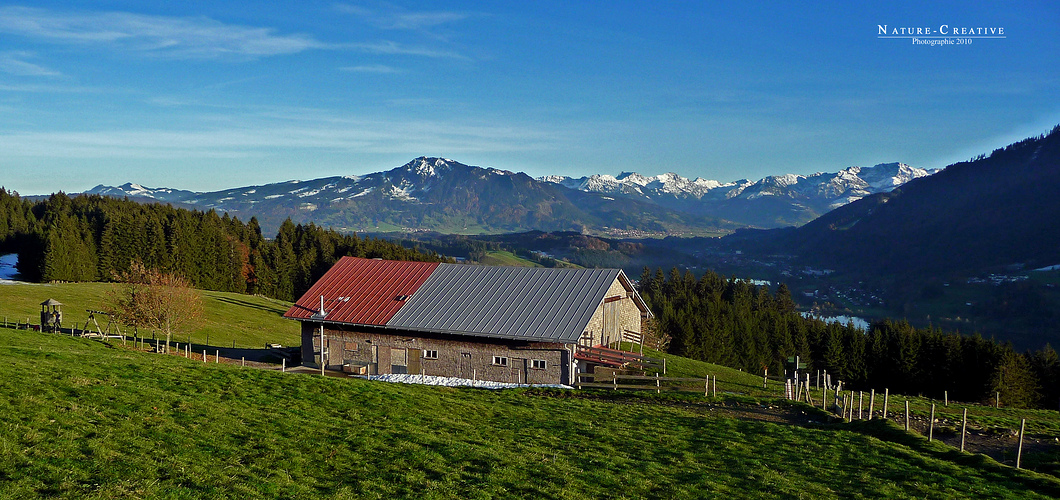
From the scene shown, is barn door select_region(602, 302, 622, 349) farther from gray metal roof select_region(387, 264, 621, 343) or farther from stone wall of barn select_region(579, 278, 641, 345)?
gray metal roof select_region(387, 264, 621, 343)

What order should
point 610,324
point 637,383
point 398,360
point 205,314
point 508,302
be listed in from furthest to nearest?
1. point 205,314
2. point 610,324
3. point 508,302
4. point 398,360
5. point 637,383

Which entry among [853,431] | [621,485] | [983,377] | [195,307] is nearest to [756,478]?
[621,485]

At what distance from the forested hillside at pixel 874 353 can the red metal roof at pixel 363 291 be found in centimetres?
4753

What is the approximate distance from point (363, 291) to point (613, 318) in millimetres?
20565

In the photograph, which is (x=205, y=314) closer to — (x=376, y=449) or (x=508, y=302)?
(x=508, y=302)

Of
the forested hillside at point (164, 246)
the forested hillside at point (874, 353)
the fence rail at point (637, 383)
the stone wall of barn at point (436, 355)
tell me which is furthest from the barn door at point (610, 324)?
the forested hillside at point (164, 246)

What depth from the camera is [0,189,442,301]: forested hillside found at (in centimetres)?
10794

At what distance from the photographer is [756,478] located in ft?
62.8

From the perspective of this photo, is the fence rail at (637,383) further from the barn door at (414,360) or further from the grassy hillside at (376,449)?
the barn door at (414,360)

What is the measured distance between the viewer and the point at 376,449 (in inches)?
756

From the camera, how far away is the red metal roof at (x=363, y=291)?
48625 mm

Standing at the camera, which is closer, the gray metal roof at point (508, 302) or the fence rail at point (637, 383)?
the fence rail at point (637, 383)

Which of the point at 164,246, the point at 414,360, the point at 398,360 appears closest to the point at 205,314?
the point at 398,360

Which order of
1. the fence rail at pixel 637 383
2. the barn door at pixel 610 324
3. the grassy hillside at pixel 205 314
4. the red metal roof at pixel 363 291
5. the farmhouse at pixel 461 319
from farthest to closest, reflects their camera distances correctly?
the grassy hillside at pixel 205 314 → the barn door at pixel 610 324 → the red metal roof at pixel 363 291 → the farmhouse at pixel 461 319 → the fence rail at pixel 637 383
